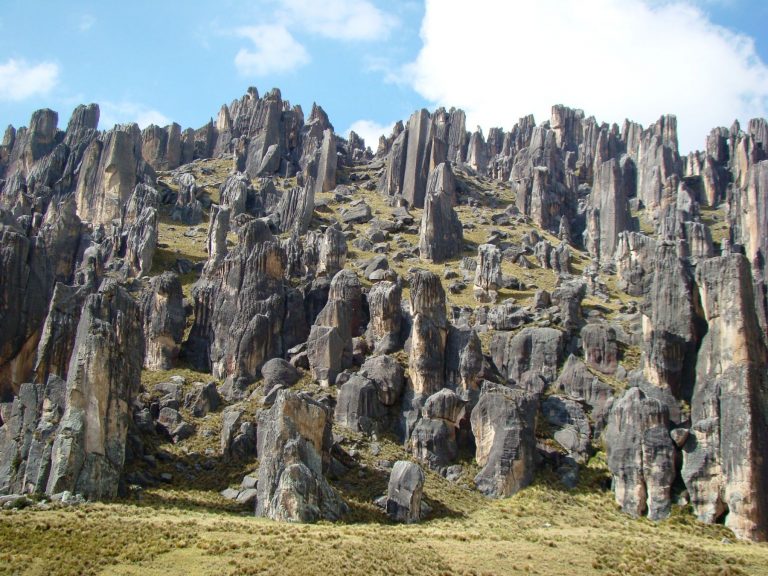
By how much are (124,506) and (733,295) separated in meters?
49.6

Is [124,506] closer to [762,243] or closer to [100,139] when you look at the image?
[100,139]

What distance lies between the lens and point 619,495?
66750 millimetres

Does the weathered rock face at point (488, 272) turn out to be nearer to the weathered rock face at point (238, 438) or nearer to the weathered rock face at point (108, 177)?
the weathered rock face at point (238, 438)

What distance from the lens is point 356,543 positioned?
49.6 meters

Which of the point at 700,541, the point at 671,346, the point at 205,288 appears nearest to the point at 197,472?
the point at 205,288

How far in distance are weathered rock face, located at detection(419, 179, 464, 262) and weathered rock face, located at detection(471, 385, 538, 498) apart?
2122 inches

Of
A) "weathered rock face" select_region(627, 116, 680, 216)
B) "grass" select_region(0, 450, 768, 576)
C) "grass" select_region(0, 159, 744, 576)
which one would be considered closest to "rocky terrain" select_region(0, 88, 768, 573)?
"grass" select_region(0, 159, 744, 576)

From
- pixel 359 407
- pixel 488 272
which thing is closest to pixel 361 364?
pixel 359 407

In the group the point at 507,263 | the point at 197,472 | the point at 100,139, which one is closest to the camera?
the point at 197,472

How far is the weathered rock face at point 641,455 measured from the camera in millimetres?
65375

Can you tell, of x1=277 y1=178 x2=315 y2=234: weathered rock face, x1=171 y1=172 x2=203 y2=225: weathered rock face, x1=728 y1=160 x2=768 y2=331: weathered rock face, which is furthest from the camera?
x1=171 y1=172 x2=203 y2=225: weathered rock face

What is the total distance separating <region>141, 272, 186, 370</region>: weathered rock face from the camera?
85312 millimetres

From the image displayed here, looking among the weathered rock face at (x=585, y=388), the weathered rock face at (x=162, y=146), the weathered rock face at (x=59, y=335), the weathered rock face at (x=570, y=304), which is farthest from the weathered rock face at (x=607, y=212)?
the weathered rock face at (x=59, y=335)

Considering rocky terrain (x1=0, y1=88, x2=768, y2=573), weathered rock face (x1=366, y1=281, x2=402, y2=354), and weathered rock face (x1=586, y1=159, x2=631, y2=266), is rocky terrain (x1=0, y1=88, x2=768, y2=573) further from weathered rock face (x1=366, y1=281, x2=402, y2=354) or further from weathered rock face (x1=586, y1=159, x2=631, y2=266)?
weathered rock face (x1=586, y1=159, x2=631, y2=266)
